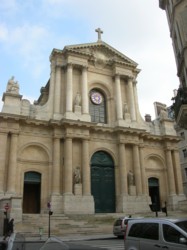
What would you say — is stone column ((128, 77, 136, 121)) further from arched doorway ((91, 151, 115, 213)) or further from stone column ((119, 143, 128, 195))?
arched doorway ((91, 151, 115, 213))

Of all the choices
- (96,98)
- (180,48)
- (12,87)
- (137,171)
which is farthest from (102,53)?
(180,48)

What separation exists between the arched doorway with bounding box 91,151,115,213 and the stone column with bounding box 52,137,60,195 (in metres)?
3.76

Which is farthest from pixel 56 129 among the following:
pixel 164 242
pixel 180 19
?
pixel 164 242

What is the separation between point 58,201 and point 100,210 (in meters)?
4.54

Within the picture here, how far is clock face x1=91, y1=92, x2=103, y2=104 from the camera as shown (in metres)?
32.2

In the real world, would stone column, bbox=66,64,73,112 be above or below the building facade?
above

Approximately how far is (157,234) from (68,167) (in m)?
19.3

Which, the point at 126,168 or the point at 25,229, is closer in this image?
the point at 25,229

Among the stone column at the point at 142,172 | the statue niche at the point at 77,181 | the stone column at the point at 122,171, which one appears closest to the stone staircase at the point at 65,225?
the statue niche at the point at 77,181

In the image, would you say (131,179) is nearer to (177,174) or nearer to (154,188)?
(154,188)

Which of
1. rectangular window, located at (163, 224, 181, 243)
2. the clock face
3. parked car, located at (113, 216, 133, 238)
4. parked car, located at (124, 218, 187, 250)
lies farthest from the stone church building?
rectangular window, located at (163, 224, 181, 243)

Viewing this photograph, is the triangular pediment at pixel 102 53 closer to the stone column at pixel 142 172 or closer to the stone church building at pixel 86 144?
the stone church building at pixel 86 144

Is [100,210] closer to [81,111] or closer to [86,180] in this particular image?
[86,180]

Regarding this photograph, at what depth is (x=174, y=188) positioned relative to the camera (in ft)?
102
